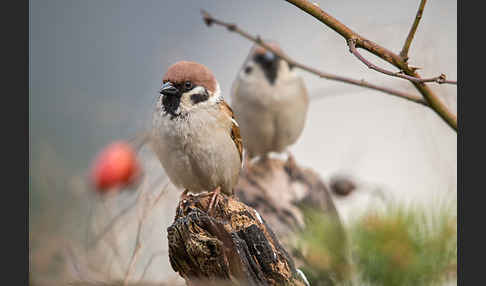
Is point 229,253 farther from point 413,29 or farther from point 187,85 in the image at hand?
point 413,29

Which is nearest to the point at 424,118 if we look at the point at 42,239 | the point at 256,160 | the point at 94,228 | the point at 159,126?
the point at 256,160

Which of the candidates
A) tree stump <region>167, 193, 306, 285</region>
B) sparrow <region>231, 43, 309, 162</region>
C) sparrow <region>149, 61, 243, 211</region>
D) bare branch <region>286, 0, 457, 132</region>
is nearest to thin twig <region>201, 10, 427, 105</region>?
bare branch <region>286, 0, 457, 132</region>

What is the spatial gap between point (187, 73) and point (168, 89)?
0.07m

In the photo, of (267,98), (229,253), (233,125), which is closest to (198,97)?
(233,125)

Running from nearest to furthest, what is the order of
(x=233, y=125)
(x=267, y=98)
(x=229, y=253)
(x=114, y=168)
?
1. (x=229, y=253)
2. (x=114, y=168)
3. (x=233, y=125)
4. (x=267, y=98)

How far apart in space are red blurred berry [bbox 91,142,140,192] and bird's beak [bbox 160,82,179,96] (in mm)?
186

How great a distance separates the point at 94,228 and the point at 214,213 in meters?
0.61

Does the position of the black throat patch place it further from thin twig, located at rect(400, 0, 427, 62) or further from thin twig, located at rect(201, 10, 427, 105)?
thin twig, located at rect(400, 0, 427, 62)

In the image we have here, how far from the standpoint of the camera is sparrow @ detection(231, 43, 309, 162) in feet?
9.16

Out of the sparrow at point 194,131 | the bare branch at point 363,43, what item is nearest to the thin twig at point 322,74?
the bare branch at point 363,43

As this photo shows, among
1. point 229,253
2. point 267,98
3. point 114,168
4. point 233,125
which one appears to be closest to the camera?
point 229,253

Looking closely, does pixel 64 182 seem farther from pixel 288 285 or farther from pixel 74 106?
pixel 288 285

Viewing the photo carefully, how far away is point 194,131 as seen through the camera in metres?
1.64

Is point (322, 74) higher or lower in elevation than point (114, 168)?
higher
